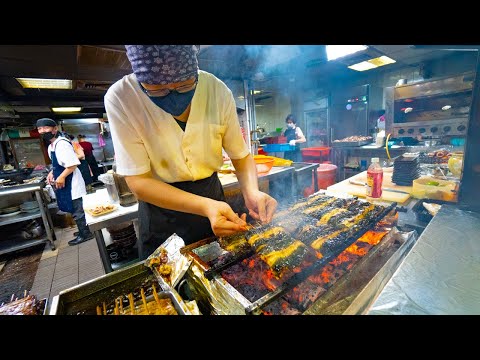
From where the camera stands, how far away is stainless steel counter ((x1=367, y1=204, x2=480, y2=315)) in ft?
2.65

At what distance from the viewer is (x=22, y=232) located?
507 centimetres

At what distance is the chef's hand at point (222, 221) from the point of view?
134 centimetres

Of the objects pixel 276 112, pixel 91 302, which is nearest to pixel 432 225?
pixel 91 302

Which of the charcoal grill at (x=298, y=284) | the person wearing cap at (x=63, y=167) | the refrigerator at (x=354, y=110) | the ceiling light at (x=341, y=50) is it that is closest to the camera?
the charcoal grill at (x=298, y=284)

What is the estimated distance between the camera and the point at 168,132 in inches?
62.8

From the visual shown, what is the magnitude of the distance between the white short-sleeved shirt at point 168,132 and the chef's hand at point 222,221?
470 mm

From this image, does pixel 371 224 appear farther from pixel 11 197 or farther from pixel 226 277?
pixel 11 197

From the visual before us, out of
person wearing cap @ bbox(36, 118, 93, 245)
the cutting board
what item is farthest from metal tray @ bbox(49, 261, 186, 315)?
person wearing cap @ bbox(36, 118, 93, 245)

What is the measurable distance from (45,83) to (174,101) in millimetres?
5633

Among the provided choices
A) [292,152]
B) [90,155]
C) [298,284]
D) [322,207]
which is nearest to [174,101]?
[298,284]

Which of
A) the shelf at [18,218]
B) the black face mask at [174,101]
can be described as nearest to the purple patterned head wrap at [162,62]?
the black face mask at [174,101]

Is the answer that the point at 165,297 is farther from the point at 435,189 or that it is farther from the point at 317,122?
the point at 317,122

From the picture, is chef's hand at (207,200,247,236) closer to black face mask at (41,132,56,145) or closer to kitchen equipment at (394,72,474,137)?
kitchen equipment at (394,72,474,137)

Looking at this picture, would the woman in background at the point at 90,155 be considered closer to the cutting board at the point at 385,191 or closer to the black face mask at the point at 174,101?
the black face mask at the point at 174,101
